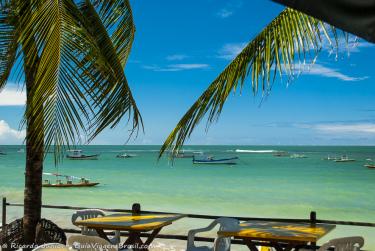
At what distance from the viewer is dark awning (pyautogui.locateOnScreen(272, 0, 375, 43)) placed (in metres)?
0.96

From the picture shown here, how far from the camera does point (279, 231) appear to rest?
16.3 ft

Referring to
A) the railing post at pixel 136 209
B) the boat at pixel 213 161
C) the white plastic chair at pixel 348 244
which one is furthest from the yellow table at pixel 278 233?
the boat at pixel 213 161

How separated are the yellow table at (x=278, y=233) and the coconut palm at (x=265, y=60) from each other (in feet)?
4.52

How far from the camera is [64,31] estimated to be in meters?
3.70

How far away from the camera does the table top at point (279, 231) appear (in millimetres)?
4684

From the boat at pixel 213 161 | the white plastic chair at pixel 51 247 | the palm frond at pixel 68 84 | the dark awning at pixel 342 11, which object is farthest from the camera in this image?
the boat at pixel 213 161

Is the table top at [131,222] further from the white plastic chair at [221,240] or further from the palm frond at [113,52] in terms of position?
the palm frond at [113,52]

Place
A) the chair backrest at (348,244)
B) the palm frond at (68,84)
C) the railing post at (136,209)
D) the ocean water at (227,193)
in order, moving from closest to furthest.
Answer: the palm frond at (68,84) → the chair backrest at (348,244) → the railing post at (136,209) → the ocean water at (227,193)

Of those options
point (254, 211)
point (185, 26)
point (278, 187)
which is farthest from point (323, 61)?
point (254, 211)

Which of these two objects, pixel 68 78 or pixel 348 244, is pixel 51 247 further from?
pixel 348 244

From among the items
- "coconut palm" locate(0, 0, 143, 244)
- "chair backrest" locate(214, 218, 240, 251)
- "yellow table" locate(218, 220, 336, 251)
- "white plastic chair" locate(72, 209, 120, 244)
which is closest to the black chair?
"white plastic chair" locate(72, 209, 120, 244)

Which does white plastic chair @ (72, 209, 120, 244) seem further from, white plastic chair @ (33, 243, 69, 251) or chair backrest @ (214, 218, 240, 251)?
white plastic chair @ (33, 243, 69, 251)

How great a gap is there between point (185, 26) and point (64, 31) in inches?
2878

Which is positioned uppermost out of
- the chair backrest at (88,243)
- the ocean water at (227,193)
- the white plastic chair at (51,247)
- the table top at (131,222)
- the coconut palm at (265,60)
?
the coconut palm at (265,60)
